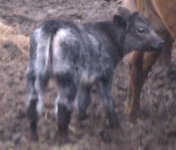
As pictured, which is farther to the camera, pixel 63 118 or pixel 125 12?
pixel 125 12

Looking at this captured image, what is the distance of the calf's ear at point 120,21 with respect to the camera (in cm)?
724

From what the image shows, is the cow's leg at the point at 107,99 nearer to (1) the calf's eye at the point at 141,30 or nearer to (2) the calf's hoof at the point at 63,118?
(1) the calf's eye at the point at 141,30

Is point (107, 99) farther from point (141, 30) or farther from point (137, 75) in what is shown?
point (141, 30)

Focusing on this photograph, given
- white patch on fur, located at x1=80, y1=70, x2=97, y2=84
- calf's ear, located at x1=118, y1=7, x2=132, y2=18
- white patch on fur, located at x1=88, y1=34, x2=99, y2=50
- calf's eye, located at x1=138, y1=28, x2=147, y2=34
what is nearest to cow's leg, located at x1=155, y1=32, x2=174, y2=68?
calf's eye, located at x1=138, y1=28, x2=147, y2=34

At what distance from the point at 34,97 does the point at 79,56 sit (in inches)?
23.9

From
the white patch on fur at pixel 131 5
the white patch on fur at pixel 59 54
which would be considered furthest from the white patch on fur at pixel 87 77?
the white patch on fur at pixel 131 5

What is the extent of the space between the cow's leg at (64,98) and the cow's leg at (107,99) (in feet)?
2.48

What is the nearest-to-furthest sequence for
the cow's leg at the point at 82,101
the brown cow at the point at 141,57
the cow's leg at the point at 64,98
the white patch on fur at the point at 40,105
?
1. the cow's leg at the point at 64,98
2. the white patch on fur at the point at 40,105
3. the cow's leg at the point at 82,101
4. the brown cow at the point at 141,57

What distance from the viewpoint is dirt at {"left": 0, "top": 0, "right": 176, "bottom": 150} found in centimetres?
657

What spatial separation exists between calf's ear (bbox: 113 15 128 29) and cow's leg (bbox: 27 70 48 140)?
1.29 meters

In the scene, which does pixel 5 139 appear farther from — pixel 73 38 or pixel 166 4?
pixel 166 4

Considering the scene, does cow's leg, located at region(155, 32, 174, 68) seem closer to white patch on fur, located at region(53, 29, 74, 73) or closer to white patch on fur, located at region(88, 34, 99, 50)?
white patch on fur, located at region(88, 34, 99, 50)

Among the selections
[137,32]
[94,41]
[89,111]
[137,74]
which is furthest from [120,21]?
[89,111]

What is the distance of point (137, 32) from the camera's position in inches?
285
